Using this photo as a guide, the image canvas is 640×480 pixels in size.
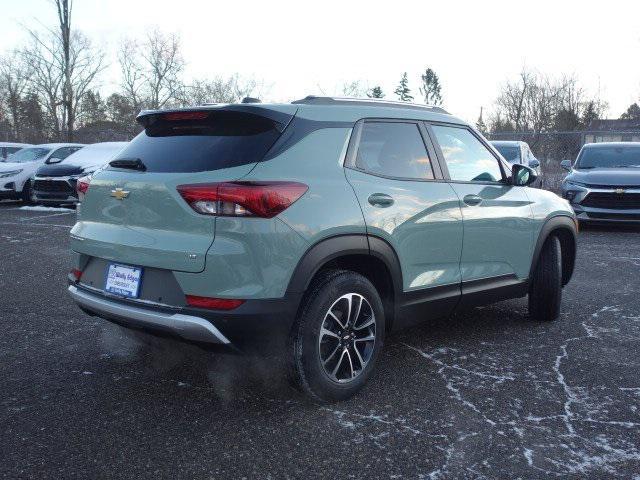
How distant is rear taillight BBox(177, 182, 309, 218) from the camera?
2.92 meters

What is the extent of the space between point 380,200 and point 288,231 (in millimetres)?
715

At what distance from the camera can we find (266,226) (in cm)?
293

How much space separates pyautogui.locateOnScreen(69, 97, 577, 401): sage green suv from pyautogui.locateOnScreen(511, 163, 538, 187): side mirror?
22.8 inches

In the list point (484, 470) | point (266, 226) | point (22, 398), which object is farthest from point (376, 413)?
point (22, 398)

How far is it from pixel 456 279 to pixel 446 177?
68 cm

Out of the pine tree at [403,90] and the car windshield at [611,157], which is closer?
the car windshield at [611,157]

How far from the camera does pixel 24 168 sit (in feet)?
50.4

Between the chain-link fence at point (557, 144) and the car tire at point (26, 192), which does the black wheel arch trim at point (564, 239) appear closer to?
the car tire at point (26, 192)

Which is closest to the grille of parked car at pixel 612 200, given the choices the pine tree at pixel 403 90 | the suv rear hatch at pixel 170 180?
the suv rear hatch at pixel 170 180

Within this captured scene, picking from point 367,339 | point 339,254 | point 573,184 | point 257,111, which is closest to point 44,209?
point 573,184

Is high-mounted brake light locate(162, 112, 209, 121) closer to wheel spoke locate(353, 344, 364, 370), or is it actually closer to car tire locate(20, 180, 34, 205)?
wheel spoke locate(353, 344, 364, 370)

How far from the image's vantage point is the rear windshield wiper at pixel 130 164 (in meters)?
3.36

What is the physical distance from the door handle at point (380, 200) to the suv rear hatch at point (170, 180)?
2.11 ft

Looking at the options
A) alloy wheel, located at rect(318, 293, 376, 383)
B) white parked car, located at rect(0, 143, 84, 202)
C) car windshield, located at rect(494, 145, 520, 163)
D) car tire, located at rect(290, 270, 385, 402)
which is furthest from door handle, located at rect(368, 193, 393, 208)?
white parked car, located at rect(0, 143, 84, 202)
